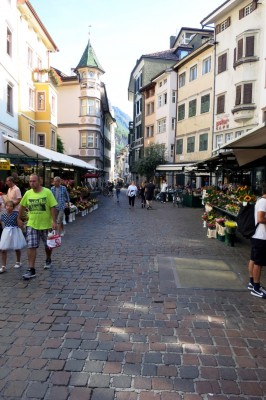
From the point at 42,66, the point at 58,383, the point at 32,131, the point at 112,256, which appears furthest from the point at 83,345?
the point at 42,66

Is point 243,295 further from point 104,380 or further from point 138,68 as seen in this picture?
point 138,68

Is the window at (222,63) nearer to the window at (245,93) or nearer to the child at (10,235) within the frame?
the window at (245,93)

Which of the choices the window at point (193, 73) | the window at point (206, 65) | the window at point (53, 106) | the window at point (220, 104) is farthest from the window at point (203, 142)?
the window at point (53, 106)

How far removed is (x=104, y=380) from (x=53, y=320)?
4.67 feet

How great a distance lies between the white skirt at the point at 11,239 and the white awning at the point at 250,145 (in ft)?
15.8

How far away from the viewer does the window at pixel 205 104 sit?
93.3 feet

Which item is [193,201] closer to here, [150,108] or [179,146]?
[179,146]

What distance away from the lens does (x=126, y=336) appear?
3.79m

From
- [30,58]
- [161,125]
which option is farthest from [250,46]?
[161,125]

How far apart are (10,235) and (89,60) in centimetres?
4256

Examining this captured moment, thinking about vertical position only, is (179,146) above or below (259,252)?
above

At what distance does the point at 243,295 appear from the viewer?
5172mm

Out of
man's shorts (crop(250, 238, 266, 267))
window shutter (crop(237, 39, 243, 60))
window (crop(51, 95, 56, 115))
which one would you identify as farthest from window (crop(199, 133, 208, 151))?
man's shorts (crop(250, 238, 266, 267))

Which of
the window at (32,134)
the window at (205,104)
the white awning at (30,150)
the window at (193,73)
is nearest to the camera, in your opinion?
the white awning at (30,150)
